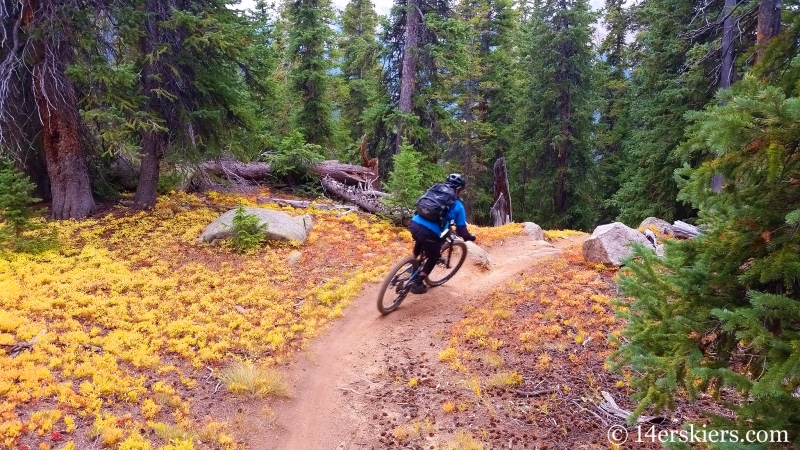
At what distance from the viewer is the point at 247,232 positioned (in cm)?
1196

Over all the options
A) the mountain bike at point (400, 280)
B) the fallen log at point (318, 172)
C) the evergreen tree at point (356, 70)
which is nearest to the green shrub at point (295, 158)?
the fallen log at point (318, 172)

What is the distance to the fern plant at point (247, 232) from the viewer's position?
461 inches

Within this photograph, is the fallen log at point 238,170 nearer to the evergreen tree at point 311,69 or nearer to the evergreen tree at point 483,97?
the evergreen tree at point 311,69

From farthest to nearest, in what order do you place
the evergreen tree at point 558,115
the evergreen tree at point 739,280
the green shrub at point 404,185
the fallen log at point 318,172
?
the evergreen tree at point 558,115 → the fallen log at point 318,172 → the green shrub at point 404,185 → the evergreen tree at point 739,280

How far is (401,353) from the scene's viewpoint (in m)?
7.88

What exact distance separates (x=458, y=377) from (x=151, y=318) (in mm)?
5453

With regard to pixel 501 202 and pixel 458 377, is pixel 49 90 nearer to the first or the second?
pixel 458 377

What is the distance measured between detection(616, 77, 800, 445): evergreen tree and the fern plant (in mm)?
9700

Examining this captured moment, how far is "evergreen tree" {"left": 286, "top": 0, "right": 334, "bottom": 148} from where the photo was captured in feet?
73.5

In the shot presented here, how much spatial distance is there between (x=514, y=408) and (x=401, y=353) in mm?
2281

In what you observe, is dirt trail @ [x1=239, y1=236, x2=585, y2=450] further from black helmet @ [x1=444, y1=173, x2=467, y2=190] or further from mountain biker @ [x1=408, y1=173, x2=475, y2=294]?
black helmet @ [x1=444, y1=173, x2=467, y2=190]

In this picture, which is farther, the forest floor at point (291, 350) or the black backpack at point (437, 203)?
the black backpack at point (437, 203)

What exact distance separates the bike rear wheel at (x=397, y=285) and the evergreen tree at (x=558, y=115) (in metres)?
17.7

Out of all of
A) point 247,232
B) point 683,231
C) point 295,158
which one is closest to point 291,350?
point 247,232
